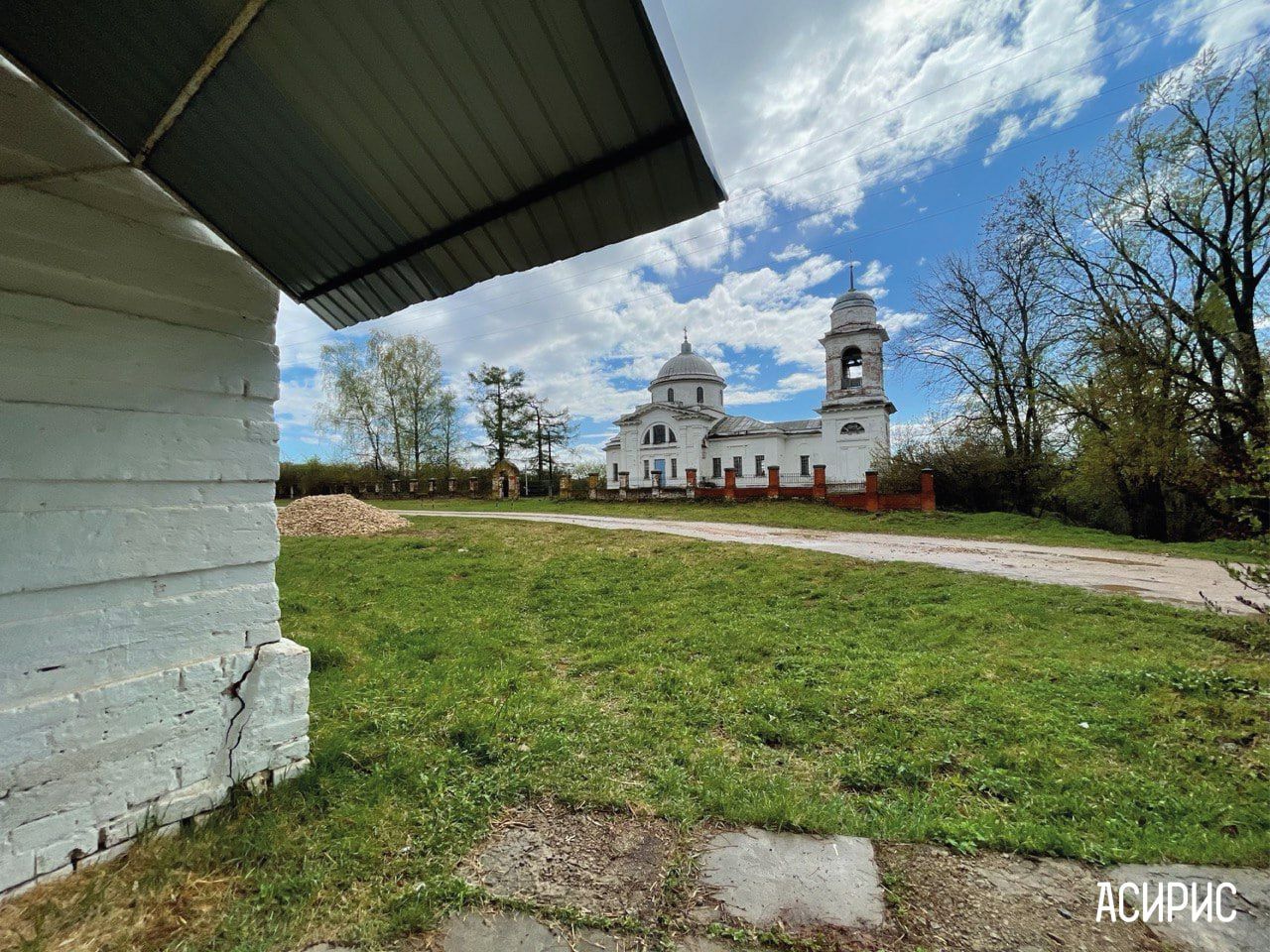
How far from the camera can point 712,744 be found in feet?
8.98

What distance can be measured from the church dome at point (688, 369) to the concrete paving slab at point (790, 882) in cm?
3732

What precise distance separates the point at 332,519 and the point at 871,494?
16939mm

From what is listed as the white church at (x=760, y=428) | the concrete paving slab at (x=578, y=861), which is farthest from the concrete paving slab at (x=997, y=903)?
the white church at (x=760, y=428)

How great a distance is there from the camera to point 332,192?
1905 millimetres

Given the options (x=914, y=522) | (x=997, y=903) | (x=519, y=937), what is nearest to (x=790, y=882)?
(x=997, y=903)

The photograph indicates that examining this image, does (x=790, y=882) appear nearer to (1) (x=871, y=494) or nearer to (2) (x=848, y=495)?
(1) (x=871, y=494)

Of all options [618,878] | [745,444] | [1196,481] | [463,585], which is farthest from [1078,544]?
[745,444]

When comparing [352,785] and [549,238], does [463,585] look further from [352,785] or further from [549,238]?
[549,238]

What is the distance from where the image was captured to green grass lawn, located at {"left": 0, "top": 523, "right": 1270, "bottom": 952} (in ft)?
5.37

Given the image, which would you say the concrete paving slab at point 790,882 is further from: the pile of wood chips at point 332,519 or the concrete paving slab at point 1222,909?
the pile of wood chips at point 332,519

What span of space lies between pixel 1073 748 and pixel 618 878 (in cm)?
253

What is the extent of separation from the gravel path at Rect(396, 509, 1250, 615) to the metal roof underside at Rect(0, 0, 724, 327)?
5849mm

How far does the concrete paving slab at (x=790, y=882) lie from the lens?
1.55 metres

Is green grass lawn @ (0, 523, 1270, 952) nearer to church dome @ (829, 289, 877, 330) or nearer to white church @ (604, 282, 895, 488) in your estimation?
white church @ (604, 282, 895, 488)
